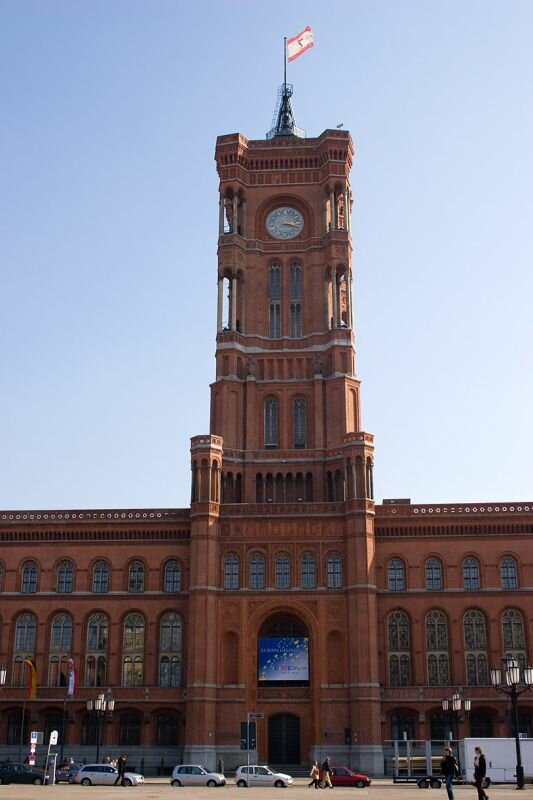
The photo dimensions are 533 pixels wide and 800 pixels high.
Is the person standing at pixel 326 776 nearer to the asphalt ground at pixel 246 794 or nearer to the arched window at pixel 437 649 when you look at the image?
the asphalt ground at pixel 246 794

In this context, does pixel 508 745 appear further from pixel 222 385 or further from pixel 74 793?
pixel 222 385

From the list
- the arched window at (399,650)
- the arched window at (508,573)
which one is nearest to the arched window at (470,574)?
the arched window at (508,573)

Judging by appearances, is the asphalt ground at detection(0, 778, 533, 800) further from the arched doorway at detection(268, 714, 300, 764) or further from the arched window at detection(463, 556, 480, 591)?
the arched window at detection(463, 556, 480, 591)

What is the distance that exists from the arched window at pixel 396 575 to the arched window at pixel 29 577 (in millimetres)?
26525

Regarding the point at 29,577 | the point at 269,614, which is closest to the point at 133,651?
the point at 29,577

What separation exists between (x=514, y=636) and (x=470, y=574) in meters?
5.27

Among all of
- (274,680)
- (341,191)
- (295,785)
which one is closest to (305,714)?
(274,680)

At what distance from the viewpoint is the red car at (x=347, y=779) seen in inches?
2172

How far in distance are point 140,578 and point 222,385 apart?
17728 millimetres

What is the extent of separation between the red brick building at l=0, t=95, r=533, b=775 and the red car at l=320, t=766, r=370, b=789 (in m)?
8.30

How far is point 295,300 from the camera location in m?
85.9

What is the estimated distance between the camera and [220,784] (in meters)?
55.4

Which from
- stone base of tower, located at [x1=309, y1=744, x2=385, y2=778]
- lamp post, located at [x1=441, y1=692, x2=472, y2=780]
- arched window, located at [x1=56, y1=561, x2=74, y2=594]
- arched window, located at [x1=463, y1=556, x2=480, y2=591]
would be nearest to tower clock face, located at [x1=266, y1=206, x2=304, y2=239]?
arched window, located at [x1=463, y1=556, x2=480, y2=591]

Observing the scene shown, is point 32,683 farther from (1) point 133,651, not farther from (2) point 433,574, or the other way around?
(2) point 433,574
